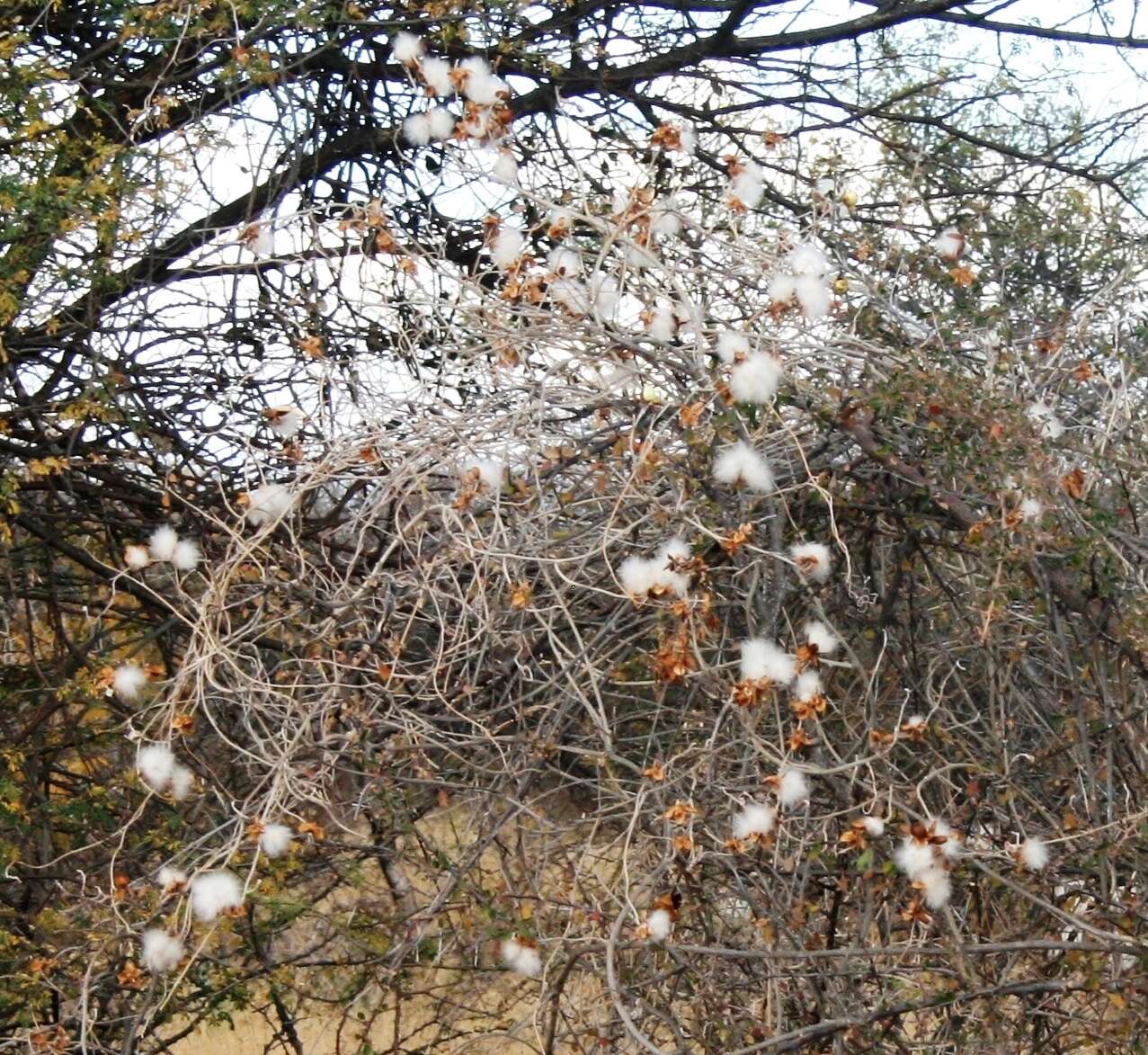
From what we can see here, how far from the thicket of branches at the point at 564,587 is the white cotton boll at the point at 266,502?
0.02 m

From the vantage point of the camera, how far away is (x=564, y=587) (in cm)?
321

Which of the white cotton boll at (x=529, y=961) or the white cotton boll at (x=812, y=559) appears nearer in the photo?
the white cotton boll at (x=812, y=559)

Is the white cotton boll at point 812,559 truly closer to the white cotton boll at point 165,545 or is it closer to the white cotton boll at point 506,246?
the white cotton boll at point 506,246

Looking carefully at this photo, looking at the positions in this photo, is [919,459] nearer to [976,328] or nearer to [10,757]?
[976,328]

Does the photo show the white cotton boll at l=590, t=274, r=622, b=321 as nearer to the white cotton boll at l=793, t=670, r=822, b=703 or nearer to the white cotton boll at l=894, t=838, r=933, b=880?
the white cotton boll at l=793, t=670, r=822, b=703

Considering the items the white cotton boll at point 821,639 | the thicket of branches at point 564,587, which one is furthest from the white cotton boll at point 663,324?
the white cotton boll at point 821,639

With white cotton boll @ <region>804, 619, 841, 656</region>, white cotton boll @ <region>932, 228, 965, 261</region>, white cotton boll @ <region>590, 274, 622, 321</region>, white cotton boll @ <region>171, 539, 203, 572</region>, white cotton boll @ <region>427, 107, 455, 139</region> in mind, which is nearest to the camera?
white cotton boll @ <region>804, 619, 841, 656</region>

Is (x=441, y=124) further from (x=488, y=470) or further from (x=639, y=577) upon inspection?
(x=639, y=577)

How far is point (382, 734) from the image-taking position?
12.1 ft

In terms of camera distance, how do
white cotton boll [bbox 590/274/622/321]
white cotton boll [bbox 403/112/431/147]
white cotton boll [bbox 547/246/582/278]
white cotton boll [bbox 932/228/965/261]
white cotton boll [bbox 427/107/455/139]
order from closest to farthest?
white cotton boll [bbox 590/274/622/321]
white cotton boll [bbox 547/246/582/278]
white cotton boll [bbox 932/228/965/261]
white cotton boll [bbox 427/107/455/139]
white cotton boll [bbox 403/112/431/147]

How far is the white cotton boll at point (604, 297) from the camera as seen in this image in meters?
3.33

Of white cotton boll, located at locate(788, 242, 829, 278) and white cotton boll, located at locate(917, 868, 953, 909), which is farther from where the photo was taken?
white cotton boll, located at locate(788, 242, 829, 278)

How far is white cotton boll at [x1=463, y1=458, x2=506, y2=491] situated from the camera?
3.33 m

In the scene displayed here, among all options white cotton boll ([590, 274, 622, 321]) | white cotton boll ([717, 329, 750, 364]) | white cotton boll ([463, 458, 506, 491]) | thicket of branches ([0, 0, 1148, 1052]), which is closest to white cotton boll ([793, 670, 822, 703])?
thicket of branches ([0, 0, 1148, 1052])
